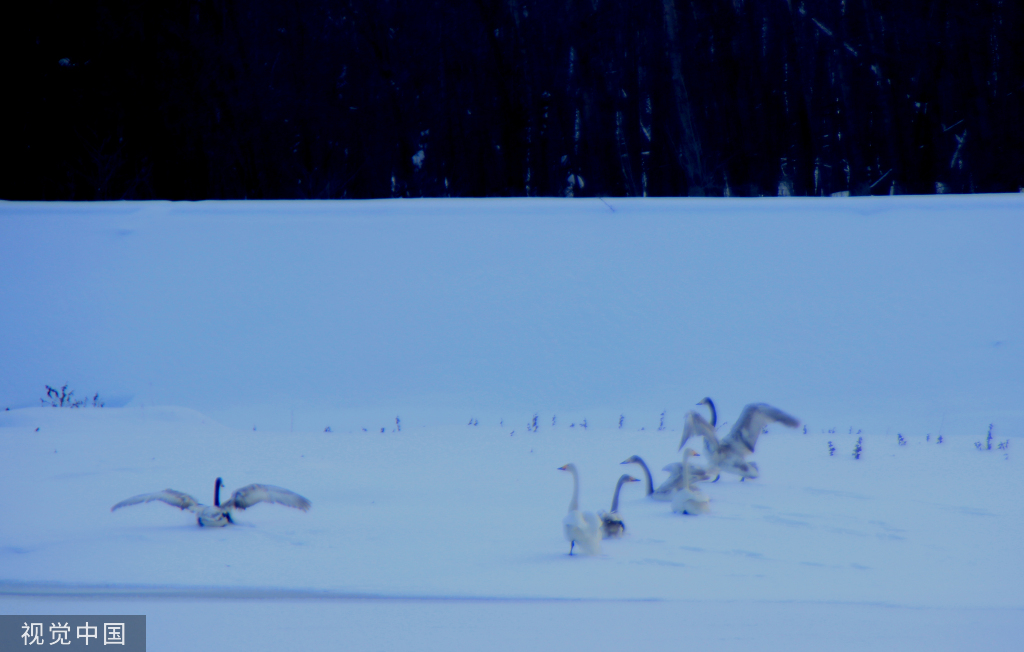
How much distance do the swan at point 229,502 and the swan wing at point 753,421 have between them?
1566 millimetres

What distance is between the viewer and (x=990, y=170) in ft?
20.5

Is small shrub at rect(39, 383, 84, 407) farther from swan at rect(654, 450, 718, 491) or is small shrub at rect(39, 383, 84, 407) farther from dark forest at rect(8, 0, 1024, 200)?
swan at rect(654, 450, 718, 491)

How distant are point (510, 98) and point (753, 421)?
13.2 ft

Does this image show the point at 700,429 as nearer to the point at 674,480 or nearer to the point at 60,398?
the point at 674,480

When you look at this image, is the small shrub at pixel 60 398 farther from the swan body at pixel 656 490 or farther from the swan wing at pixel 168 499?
the swan body at pixel 656 490

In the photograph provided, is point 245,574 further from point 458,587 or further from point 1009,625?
point 1009,625

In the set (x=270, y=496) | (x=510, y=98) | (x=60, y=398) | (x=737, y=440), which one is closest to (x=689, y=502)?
(x=737, y=440)

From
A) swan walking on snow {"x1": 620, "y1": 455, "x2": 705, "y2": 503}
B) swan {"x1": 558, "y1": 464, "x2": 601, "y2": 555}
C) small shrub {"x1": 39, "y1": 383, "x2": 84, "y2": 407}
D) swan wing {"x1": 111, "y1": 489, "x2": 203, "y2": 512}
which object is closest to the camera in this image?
swan {"x1": 558, "y1": 464, "x2": 601, "y2": 555}

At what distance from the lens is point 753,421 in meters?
3.08

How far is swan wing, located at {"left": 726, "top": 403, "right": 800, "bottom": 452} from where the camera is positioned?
118 inches

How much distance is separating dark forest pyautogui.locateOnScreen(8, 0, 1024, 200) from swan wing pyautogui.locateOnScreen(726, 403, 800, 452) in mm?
3566

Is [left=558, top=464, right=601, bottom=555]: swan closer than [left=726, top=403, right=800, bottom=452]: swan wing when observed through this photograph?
Yes

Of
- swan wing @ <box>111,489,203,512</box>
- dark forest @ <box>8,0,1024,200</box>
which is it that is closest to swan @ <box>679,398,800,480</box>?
swan wing @ <box>111,489,203,512</box>

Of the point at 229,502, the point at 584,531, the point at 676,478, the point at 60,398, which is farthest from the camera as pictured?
the point at 60,398
